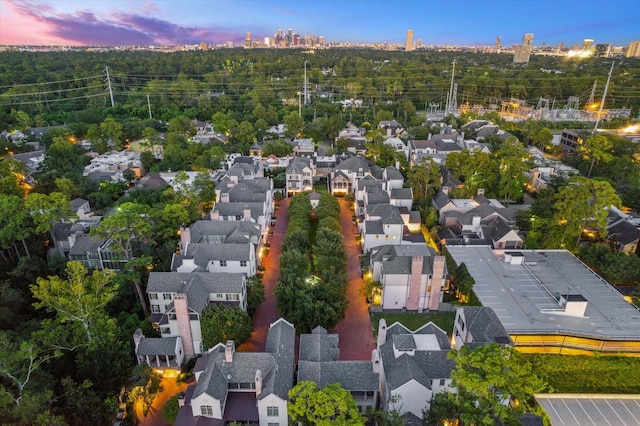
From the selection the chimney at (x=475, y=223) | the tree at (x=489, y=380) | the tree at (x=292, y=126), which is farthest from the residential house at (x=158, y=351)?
the tree at (x=292, y=126)

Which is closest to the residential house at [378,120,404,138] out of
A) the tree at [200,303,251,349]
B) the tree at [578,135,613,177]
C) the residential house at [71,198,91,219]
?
the tree at [578,135,613,177]

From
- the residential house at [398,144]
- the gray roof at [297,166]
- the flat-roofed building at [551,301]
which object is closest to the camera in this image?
the flat-roofed building at [551,301]

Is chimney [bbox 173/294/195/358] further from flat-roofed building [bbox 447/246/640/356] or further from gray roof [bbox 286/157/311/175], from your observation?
gray roof [bbox 286/157/311/175]

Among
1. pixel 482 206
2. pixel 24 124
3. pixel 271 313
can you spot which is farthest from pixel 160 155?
pixel 482 206

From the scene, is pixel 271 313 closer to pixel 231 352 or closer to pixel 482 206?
pixel 231 352

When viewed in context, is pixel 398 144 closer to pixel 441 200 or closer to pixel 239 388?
pixel 441 200

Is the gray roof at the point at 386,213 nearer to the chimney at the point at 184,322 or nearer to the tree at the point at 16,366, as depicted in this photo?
the chimney at the point at 184,322
